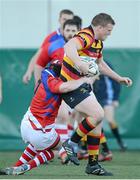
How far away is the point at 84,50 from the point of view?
33.9 ft

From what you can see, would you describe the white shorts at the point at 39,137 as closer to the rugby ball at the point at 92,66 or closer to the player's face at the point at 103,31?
the rugby ball at the point at 92,66

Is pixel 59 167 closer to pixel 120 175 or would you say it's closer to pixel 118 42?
pixel 120 175

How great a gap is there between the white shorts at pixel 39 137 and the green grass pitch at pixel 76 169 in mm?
317

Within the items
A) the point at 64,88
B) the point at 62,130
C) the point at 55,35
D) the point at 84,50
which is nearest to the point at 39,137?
the point at 64,88

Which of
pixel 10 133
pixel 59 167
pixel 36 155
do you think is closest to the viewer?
pixel 36 155

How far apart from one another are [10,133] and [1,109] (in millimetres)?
399

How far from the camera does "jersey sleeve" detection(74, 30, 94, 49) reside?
1013 cm

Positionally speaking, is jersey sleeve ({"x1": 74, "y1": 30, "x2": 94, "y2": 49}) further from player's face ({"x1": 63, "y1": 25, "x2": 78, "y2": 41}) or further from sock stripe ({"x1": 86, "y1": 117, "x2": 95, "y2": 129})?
player's face ({"x1": 63, "y1": 25, "x2": 78, "y2": 41})

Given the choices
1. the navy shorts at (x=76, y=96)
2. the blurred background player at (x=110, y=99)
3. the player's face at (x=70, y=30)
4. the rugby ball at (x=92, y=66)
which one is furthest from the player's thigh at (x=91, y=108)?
the blurred background player at (x=110, y=99)

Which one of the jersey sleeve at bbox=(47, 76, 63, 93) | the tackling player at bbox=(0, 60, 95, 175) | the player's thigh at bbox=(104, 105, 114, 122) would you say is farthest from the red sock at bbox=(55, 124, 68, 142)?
the player's thigh at bbox=(104, 105, 114, 122)

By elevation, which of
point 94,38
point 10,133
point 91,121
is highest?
point 94,38

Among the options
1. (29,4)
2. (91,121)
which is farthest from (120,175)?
(29,4)

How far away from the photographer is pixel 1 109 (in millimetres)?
15297

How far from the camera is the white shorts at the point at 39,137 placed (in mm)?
9945
